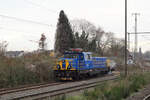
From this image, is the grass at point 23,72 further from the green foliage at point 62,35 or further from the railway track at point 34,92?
the green foliage at point 62,35

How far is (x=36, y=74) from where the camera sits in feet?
69.8

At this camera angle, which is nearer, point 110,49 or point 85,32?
point 85,32

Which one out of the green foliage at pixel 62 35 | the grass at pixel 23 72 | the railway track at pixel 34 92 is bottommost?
the railway track at pixel 34 92

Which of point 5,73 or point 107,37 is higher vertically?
point 107,37

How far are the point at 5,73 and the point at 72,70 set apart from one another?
638cm

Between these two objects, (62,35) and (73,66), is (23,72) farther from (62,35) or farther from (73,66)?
(62,35)

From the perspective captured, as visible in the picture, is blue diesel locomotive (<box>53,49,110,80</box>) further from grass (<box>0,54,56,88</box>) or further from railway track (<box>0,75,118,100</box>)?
railway track (<box>0,75,118,100</box>)

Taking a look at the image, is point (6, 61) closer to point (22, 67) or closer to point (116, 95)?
point (22, 67)

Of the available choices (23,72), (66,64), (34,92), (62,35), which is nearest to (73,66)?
(66,64)

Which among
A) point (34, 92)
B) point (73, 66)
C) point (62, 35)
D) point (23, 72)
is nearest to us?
point (34, 92)

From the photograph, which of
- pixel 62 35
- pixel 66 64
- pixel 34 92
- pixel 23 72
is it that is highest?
pixel 62 35

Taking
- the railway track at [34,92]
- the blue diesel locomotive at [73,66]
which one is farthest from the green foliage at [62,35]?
the railway track at [34,92]

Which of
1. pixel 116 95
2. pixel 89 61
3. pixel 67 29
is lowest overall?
pixel 116 95

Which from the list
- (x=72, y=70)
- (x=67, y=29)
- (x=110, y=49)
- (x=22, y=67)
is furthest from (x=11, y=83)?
(x=110, y=49)
